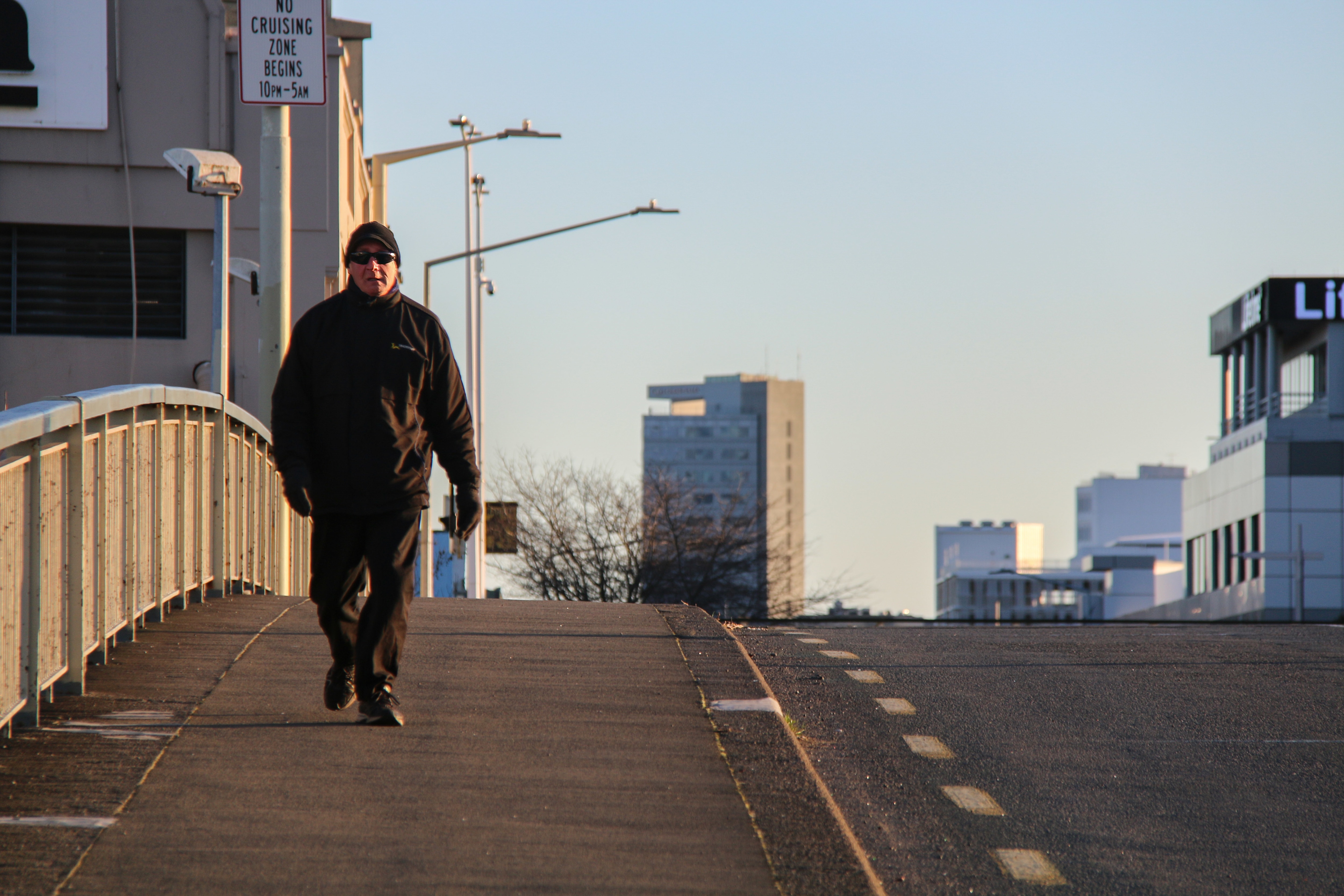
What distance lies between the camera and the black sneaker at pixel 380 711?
22.3ft

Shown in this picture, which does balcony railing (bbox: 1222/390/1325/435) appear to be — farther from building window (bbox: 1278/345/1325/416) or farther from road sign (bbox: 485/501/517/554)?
road sign (bbox: 485/501/517/554)

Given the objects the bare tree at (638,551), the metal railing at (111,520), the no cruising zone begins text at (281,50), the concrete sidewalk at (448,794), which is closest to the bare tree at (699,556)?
the bare tree at (638,551)

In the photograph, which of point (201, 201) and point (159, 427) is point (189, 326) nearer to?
point (201, 201)

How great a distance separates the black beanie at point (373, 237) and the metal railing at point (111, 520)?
1257 millimetres

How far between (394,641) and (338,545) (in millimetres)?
434

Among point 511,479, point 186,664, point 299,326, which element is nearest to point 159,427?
point 186,664

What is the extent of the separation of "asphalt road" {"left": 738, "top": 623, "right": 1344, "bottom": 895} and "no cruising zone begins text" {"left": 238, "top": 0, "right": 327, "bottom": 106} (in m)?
4.96

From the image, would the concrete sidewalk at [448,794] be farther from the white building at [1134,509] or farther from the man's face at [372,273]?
the white building at [1134,509]

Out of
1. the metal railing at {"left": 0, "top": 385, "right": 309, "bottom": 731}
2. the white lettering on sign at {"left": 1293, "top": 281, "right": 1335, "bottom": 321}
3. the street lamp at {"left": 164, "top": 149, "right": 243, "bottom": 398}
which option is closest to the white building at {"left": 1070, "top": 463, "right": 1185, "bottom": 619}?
the white lettering on sign at {"left": 1293, "top": 281, "right": 1335, "bottom": 321}

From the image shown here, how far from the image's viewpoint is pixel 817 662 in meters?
10.1

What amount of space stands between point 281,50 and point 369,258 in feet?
20.1

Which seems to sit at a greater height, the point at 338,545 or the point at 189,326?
the point at 189,326

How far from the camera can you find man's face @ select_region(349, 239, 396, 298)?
22.1 feet

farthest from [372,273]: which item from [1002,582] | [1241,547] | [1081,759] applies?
[1002,582]
